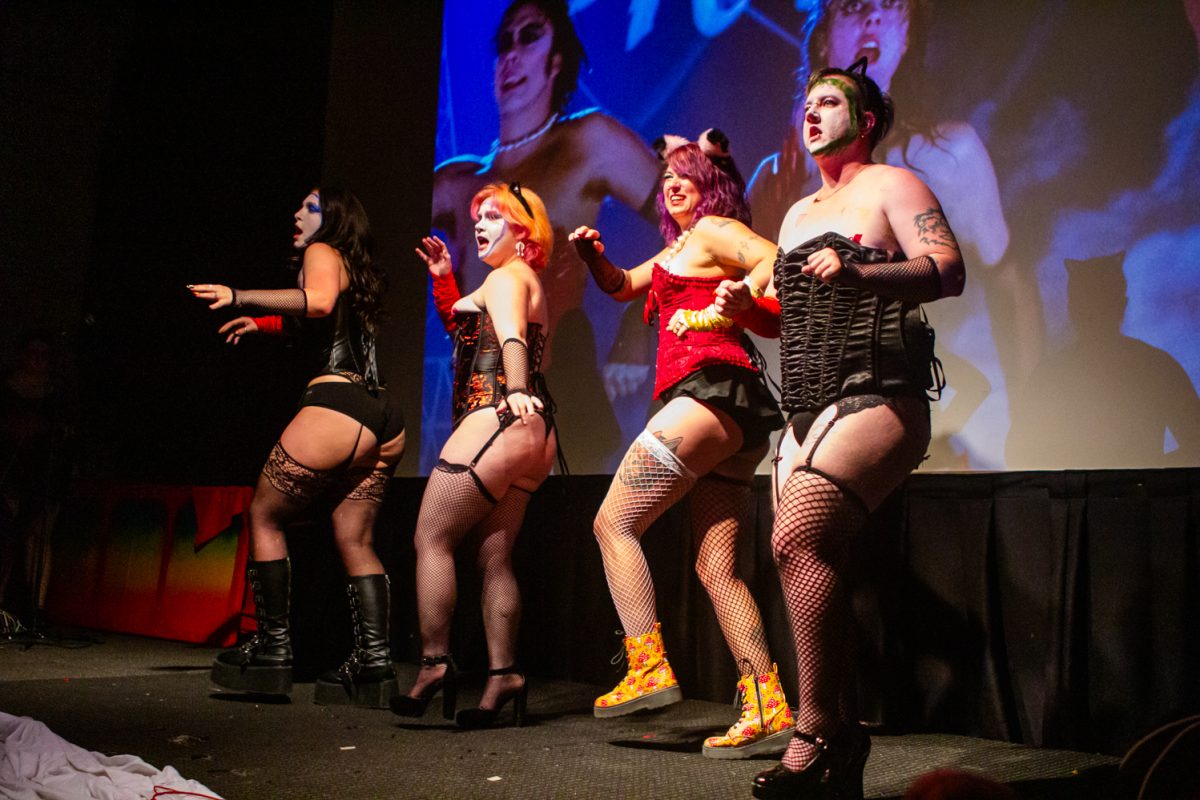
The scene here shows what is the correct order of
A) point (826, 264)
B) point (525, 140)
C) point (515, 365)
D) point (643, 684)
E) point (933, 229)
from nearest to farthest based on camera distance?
point (826, 264) → point (933, 229) → point (643, 684) → point (515, 365) → point (525, 140)

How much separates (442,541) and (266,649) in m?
0.79

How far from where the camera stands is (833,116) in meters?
2.04

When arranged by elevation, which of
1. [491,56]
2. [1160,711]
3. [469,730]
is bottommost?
A: [469,730]

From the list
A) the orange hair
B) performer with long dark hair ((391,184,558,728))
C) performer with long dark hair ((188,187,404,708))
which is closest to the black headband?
the orange hair

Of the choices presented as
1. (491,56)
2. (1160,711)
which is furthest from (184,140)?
(1160,711)

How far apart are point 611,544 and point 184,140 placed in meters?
5.32

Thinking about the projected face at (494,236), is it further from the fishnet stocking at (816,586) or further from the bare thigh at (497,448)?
the fishnet stocking at (816,586)

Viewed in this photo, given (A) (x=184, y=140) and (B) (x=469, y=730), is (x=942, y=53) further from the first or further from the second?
(A) (x=184, y=140)

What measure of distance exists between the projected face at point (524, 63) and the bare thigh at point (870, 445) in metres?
3.13

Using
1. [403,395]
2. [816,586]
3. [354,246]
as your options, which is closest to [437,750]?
[816,586]

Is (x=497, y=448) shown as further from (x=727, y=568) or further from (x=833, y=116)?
(x=833, y=116)

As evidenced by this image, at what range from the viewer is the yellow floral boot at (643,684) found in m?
2.30

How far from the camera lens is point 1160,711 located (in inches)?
91.8

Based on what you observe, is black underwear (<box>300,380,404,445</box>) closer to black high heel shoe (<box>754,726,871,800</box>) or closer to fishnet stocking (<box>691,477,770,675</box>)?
fishnet stocking (<box>691,477,770,675</box>)
